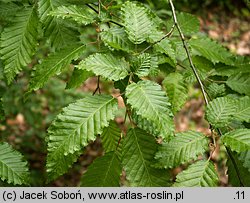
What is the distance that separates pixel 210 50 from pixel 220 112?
424 millimetres

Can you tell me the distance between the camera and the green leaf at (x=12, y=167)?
113cm

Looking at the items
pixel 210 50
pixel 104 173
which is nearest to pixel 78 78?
pixel 104 173

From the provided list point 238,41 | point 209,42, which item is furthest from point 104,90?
point 209,42

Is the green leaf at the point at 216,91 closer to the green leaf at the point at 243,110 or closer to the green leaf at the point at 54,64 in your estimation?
the green leaf at the point at 243,110

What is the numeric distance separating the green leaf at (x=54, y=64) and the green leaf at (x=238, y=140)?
0.48m

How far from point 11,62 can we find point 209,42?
0.73 metres

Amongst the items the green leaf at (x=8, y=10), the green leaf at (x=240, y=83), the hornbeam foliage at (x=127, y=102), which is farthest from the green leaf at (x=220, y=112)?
the green leaf at (x=8, y=10)

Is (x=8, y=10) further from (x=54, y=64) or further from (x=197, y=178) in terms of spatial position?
(x=197, y=178)

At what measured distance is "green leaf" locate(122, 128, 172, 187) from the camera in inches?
39.8

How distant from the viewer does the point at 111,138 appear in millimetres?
1181

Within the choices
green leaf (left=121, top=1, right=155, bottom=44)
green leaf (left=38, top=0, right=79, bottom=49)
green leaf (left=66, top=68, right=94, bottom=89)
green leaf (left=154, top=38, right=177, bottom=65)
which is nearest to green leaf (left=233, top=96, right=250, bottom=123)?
green leaf (left=154, top=38, right=177, bottom=65)

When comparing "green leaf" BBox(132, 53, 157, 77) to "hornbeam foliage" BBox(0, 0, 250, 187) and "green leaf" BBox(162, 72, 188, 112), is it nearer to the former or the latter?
"hornbeam foliage" BBox(0, 0, 250, 187)
